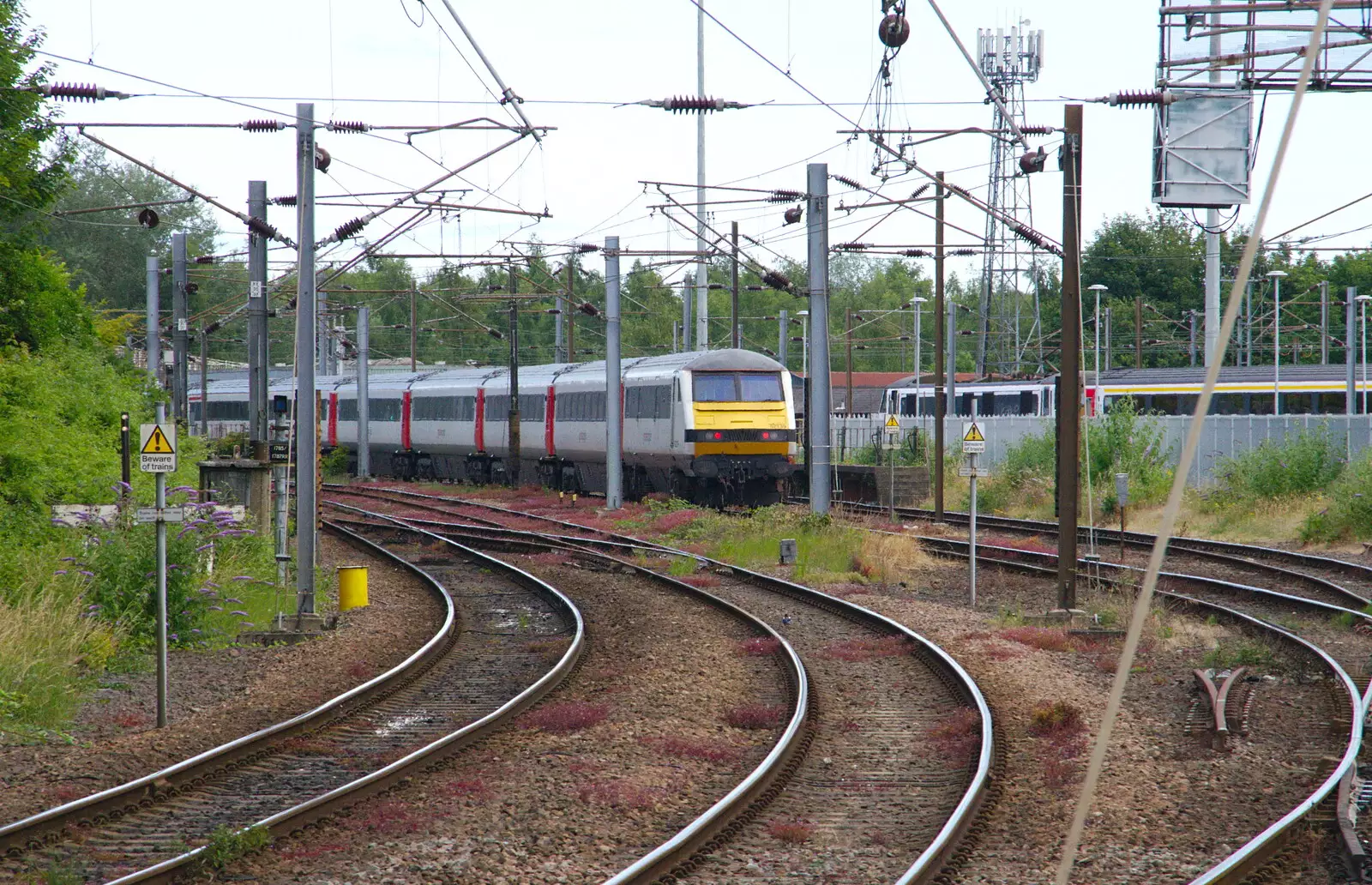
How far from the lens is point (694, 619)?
16.4 meters

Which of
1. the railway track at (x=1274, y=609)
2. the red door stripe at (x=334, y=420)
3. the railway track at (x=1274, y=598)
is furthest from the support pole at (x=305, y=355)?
the red door stripe at (x=334, y=420)

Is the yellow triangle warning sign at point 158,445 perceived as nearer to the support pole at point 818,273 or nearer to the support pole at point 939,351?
the support pole at point 818,273

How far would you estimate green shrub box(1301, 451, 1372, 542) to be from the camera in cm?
2494

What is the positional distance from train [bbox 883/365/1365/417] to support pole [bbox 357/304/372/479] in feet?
56.6

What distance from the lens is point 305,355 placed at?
16078mm

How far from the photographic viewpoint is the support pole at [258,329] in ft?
77.8

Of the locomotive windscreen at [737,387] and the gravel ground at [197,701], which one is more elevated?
the locomotive windscreen at [737,387]

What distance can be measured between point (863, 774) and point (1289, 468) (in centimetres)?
2329

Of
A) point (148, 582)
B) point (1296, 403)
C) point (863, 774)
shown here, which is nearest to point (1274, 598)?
point (863, 774)

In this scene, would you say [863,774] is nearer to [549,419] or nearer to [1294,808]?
[1294,808]

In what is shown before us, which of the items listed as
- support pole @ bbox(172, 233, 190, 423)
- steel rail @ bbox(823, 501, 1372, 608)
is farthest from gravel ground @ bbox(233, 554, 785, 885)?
support pole @ bbox(172, 233, 190, 423)

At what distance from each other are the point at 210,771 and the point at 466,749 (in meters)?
1.67

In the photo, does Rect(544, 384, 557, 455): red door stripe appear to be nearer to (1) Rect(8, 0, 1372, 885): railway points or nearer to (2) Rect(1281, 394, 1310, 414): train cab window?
(1) Rect(8, 0, 1372, 885): railway points

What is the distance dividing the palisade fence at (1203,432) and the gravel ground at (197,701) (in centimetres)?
2177
